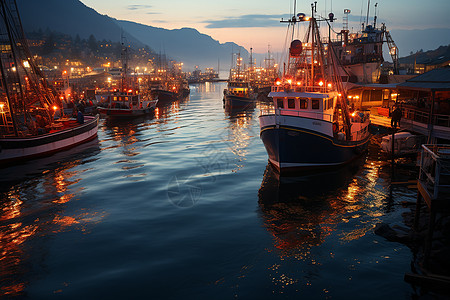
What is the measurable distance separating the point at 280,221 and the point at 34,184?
18.2 meters

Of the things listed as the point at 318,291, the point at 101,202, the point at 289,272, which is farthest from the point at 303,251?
the point at 101,202

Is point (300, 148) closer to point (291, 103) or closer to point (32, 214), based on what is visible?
point (291, 103)

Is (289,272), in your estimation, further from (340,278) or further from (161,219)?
(161,219)

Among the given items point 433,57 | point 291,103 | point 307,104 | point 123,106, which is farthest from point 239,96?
point 433,57

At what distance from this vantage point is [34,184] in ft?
78.0

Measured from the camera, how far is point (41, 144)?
31.1m

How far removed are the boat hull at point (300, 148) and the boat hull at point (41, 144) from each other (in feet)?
70.0

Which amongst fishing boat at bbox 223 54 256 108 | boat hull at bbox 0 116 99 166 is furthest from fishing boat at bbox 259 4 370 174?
fishing boat at bbox 223 54 256 108

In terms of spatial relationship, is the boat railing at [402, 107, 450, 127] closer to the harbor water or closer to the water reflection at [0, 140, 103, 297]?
the harbor water

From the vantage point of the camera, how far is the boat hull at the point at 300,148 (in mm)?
23148

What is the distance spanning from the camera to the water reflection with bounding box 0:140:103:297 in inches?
510

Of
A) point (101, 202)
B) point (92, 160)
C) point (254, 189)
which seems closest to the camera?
point (101, 202)

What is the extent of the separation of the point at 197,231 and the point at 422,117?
2271 cm

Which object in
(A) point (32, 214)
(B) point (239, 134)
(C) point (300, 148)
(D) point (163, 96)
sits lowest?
(B) point (239, 134)
